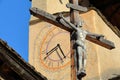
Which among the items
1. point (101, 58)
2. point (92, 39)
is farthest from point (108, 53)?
point (92, 39)

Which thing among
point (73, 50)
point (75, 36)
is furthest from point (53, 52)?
point (73, 50)

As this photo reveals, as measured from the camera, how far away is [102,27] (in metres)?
21.9

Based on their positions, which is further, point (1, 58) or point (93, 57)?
point (93, 57)

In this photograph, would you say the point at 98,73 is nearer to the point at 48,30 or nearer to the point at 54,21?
the point at 48,30

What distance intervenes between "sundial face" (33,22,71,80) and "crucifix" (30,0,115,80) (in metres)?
7.17

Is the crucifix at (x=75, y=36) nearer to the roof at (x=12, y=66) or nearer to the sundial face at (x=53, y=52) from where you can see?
the roof at (x=12, y=66)

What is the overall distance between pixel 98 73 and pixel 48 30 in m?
2.40

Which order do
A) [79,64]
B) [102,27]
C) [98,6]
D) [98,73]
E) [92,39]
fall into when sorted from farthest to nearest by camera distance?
[98,6] → [102,27] → [98,73] → [92,39] → [79,64]

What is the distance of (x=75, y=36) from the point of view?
13.0 m

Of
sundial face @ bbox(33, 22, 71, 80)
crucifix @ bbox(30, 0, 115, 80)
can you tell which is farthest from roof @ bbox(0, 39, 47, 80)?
sundial face @ bbox(33, 22, 71, 80)

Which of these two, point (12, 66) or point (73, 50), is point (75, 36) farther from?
point (12, 66)

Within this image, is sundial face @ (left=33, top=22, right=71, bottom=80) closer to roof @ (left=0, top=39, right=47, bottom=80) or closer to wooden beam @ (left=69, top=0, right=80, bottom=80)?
wooden beam @ (left=69, top=0, right=80, bottom=80)

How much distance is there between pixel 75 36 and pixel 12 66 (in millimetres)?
1105

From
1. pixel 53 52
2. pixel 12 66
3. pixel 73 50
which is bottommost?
pixel 53 52
